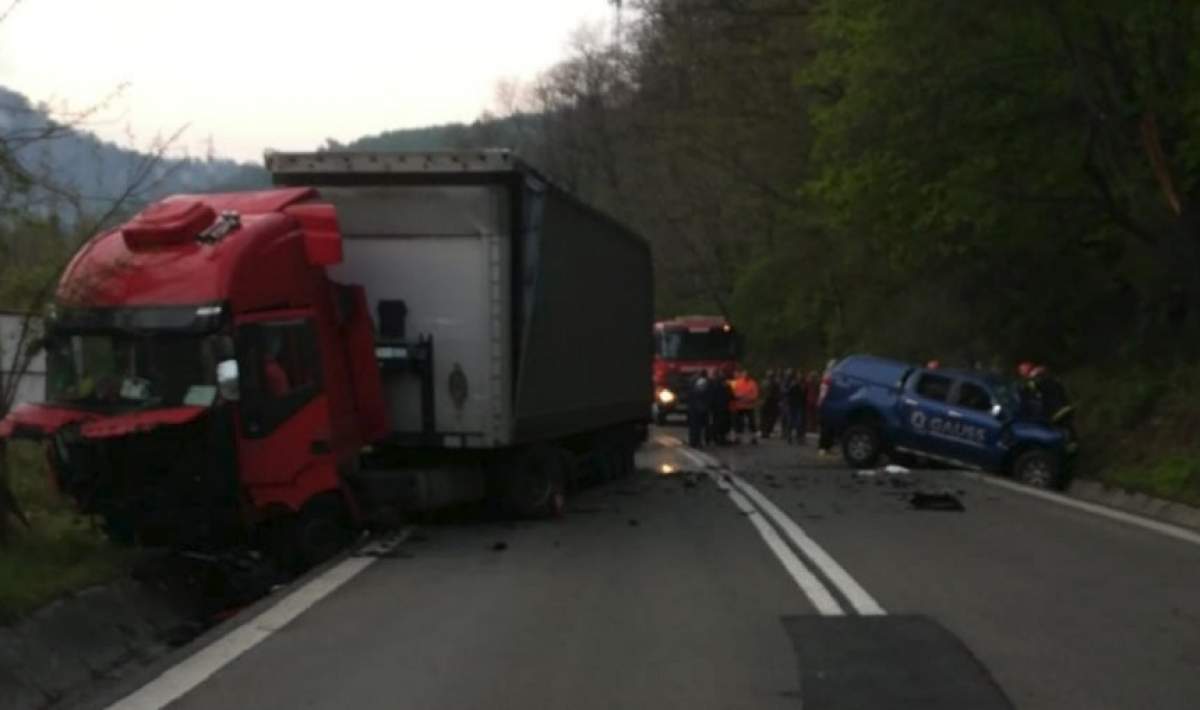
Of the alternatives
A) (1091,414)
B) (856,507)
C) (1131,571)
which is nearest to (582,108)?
(1091,414)

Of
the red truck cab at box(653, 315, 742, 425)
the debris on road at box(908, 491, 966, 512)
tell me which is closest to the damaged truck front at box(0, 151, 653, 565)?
the debris on road at box(908, 491, 966, 512)

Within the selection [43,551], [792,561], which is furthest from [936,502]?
[43,551]

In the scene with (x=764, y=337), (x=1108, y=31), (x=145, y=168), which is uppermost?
(x=1108, y=31)

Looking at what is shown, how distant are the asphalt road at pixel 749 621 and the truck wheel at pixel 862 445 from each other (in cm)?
1045

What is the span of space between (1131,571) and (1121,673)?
17.4 feet

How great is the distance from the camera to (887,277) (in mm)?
46781

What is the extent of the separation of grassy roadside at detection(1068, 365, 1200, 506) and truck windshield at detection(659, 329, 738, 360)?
19735 millimetres

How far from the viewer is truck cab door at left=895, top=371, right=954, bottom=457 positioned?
28719mm

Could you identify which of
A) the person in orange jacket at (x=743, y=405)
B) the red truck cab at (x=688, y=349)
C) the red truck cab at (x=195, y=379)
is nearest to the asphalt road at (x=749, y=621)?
the red truck cab at (x=195, y=379)

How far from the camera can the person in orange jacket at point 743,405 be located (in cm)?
4231

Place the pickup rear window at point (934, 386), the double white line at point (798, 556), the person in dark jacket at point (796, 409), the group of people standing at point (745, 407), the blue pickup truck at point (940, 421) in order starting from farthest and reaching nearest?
the person in dark jacket at point (796, 409) → the group of people standing at point (745, 407) → the pickup rear window at point (934, 386) → the blue pickup truck at point (940, 421) → the double white line at point (798, 556)

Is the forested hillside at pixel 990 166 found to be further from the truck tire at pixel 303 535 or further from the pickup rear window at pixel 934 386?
the truck tire at pixel 303 535

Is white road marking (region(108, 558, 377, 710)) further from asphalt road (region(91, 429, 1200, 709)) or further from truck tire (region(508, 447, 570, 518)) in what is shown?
truck tire (region(508, 447, 570, 518))

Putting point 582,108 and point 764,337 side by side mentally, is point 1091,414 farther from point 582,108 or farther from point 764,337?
point 582,108
